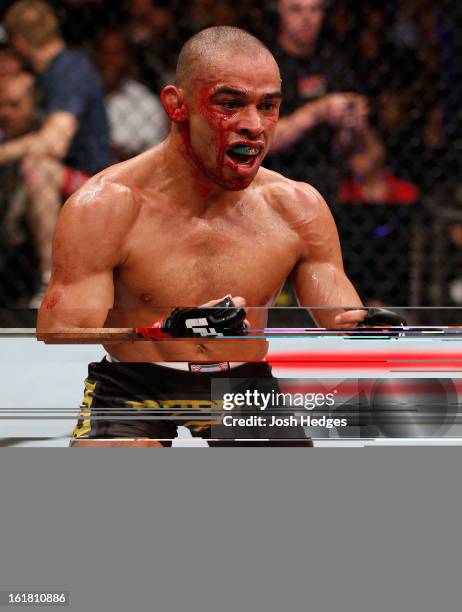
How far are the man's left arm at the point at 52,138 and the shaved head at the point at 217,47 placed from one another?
4.22 feet

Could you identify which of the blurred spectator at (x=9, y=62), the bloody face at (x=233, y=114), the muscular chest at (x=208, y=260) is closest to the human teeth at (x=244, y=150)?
the bloody face at (x=233, y=114)

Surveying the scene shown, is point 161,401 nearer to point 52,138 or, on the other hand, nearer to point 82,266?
point 82,266

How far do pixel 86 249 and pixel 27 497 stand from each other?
1.38ft

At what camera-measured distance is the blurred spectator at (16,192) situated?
2578mm

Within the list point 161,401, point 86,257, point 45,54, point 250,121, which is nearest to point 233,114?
point 250,121

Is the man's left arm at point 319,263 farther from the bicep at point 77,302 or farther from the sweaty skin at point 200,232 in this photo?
the bicep at point 77,302

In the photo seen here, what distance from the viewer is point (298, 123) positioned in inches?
104

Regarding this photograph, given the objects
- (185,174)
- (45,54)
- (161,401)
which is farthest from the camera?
(45,54)

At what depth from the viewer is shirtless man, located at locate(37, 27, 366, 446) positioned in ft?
4.26

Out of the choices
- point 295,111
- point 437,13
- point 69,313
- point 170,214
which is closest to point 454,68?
point 437,13

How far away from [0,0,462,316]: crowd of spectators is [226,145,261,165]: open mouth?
4.18ft

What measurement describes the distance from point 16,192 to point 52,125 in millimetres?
183

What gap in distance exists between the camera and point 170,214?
1406mm

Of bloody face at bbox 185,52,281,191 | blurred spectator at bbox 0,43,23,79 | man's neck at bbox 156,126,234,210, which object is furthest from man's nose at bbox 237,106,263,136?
blurred spectator at bbox 0,43,23,79
